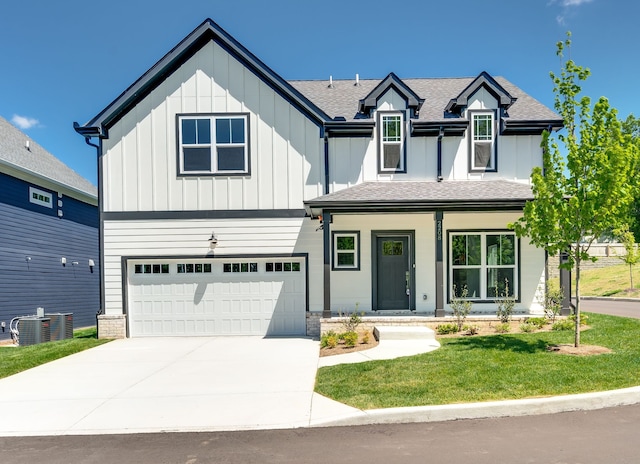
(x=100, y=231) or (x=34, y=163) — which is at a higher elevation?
(x=34, y=163)

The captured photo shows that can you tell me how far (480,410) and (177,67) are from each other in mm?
12107

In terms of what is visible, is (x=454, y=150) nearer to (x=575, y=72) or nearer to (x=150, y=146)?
(x=575, y=72)

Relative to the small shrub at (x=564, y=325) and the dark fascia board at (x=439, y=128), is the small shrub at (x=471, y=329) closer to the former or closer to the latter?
the small shrub at (x=564, y=325)

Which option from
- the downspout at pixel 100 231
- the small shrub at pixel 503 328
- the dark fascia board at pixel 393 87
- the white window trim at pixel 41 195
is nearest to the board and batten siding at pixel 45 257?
the white window trim at pixel 41 195

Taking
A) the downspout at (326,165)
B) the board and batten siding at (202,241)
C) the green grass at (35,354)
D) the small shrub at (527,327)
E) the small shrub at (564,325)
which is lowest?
the green grass at (35,354)

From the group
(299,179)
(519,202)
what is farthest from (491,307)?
(299,179)

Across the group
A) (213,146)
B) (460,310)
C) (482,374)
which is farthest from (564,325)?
(213,146)

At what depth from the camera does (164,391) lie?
7.36m

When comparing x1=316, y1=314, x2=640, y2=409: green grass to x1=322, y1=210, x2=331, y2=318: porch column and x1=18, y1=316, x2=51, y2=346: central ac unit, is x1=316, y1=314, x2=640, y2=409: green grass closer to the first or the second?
x1=322, y1=210, x2=331, y2=318: porch column

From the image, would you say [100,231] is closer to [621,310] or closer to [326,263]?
[326,263]

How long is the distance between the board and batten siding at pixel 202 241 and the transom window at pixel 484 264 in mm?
4132

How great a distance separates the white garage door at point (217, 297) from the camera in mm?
13258

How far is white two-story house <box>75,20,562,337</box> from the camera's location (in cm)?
1316

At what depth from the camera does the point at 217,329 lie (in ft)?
43.6
